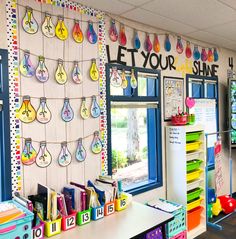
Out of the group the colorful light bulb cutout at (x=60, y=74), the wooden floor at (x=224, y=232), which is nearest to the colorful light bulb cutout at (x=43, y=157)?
the colorful light bulb cutout at (x=60, y=74)

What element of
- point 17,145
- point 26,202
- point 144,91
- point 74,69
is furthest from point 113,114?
point 26,202

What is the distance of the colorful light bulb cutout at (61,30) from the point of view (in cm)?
224

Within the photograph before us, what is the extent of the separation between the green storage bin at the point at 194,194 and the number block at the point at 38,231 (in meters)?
1.90

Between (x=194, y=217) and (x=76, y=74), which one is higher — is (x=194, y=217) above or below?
below

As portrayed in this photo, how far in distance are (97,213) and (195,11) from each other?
6.90 feet

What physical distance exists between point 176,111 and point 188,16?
1156 millimetres

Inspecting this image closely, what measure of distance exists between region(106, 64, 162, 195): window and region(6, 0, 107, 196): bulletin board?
12.6 inches

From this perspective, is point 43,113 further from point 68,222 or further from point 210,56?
point 210,56

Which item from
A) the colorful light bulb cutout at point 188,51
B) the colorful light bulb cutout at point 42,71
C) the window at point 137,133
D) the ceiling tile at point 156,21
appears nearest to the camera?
the colorful light bulb cutout at point 42,71

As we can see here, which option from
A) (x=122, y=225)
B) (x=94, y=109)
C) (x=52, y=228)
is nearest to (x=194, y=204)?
(x=122, y=225)

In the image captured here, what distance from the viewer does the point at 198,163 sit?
3.25m

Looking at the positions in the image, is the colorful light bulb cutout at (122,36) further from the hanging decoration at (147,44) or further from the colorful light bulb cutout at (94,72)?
the colorful light bulb cutout at (94,72)

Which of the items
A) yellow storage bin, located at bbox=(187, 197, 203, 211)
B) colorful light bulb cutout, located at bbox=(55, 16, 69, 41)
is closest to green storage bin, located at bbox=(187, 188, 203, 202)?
yellow storage bin, located at bbox=(187, 197, 203, 211)

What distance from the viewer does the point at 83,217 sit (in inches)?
78.6
